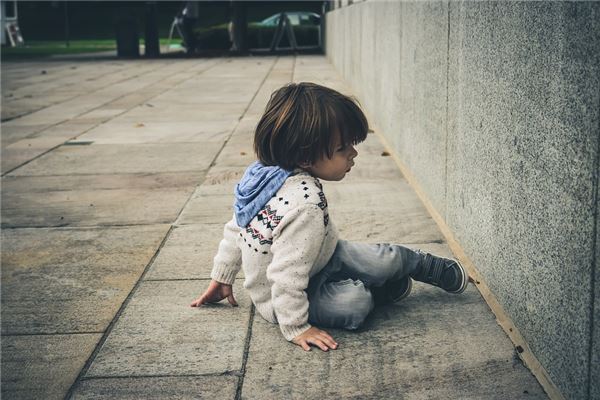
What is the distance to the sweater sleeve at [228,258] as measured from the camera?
3234 mm

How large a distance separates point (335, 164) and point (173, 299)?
988 millimetres

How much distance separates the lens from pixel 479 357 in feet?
9.17

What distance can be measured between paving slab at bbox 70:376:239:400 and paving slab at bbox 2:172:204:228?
2103 millimetres

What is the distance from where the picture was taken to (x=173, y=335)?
310 cm

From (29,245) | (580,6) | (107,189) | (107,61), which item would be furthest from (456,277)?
(107,61)

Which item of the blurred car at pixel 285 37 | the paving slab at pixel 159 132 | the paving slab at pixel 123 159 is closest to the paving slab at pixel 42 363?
the paving slab at pixel 123 159

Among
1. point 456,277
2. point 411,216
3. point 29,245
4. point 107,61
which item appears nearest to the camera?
point 456,277

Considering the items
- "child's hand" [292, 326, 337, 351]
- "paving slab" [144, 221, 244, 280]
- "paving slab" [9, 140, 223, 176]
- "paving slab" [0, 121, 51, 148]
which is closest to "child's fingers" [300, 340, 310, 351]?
"child's hand" [292, 326, 337, 351]

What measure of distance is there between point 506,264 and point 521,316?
0.79 feet

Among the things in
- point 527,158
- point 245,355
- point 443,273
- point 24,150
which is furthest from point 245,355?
point 24,150

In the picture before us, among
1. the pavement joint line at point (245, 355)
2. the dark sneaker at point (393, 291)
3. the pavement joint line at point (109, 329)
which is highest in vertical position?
the dark sneaker at point (393, 291)

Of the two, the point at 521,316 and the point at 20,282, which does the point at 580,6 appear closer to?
the point at 521,316

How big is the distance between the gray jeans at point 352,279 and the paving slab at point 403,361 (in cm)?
7

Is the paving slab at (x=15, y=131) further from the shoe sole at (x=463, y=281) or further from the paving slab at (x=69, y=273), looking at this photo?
the shoe sole at (x=463, y=281)
